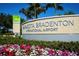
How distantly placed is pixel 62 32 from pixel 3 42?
0.86 metres

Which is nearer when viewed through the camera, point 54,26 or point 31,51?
point 31,51

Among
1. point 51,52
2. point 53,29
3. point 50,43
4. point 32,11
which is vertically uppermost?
point 32,11

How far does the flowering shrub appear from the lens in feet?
27.9

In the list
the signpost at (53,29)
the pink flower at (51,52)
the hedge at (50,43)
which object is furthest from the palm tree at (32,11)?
the pink flower at (51,52)

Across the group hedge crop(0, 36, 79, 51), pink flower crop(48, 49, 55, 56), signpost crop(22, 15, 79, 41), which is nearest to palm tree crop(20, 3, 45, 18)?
signpost crop(22, 15, 79, 41)

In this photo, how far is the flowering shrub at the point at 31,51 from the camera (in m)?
8.49

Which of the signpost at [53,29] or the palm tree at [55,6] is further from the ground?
the palm tree at [55,6]

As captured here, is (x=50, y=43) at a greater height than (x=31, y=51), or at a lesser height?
greater

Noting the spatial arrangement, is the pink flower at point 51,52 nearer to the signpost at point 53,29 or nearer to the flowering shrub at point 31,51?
the flowering shrub at point 31,51

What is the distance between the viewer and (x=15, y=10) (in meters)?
8.58

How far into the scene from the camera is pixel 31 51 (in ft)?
27.9

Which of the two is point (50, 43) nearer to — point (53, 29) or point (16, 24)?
point (53, 29)

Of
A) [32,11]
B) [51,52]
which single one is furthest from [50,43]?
[32,11]

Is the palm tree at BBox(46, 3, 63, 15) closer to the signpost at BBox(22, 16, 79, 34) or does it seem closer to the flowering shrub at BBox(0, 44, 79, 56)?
the signpost at BBox(22, 16, 79, 34)
